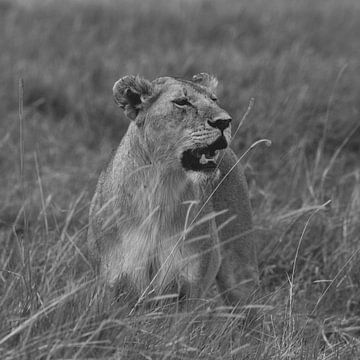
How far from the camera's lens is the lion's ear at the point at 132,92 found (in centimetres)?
464

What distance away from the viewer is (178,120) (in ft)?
14.6

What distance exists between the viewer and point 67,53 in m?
9.14

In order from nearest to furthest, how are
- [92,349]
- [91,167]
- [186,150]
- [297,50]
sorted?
1. [92,349]
2. [186,150]
3. [91,167]
4. [297,50]

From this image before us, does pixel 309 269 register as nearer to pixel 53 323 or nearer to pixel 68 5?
pixel 53 323

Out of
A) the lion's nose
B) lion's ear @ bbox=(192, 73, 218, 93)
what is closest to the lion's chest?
the lion's nose

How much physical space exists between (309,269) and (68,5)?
5.69 m

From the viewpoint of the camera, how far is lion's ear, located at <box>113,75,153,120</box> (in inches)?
183

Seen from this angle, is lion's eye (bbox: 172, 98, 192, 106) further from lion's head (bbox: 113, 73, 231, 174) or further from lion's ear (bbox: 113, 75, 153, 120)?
lion's ear (bbox: 113, 75, 153, 120)

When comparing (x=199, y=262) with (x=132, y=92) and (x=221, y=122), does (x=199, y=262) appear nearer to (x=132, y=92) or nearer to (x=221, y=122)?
(x=221, y=122)

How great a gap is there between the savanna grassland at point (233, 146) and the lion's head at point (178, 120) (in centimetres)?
50

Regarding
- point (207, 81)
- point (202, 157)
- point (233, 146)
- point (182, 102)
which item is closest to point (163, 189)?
point (202, 157)

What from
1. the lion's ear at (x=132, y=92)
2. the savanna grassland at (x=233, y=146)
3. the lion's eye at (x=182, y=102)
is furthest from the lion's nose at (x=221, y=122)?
the savanna grassland at (x=233, y=146)

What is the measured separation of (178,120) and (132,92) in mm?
336

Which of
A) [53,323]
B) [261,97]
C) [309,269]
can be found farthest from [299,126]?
[53,323]
